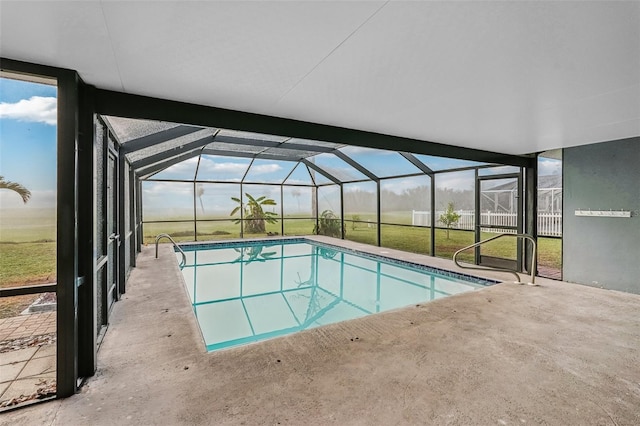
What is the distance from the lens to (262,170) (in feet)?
37.0

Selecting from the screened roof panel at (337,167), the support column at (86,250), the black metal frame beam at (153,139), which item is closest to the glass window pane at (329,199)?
the screened roof panel at (337,167)

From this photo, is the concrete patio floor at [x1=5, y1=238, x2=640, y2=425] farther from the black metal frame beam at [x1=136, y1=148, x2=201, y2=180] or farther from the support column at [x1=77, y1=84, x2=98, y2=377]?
the black metal frame beam at [x1=136, y1=148, x2=201, y2=180]

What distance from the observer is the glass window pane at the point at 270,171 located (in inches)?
436

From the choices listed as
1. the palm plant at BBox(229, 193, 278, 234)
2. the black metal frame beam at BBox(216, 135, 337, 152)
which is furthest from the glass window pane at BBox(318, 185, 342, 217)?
the black metal frame beam at BBox(216, 135, 337, 152)

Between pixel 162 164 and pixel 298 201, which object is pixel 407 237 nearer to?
pixel 298 201

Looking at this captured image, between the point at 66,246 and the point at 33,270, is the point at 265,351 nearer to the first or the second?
the point at 66,246

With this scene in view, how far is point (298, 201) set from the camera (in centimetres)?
1309

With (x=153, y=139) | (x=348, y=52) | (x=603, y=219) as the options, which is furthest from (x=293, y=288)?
(x=603, y=219)

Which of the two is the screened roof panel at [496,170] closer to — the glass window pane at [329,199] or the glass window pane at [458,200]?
the glass window pane at [458,200]

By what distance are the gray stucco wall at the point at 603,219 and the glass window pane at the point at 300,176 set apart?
320 inches

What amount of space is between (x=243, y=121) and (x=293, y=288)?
13.2 ft

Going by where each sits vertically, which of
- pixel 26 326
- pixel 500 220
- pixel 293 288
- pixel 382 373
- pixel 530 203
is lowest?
pixel 293 288

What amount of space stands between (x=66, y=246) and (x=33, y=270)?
711mm

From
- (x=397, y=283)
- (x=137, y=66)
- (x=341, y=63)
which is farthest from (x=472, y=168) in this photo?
(x=137, y=66)
